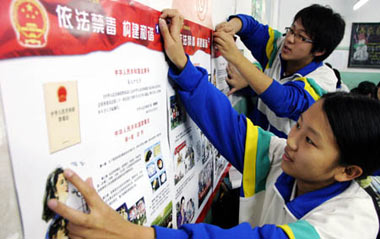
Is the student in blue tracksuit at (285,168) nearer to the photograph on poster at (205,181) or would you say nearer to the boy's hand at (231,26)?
the photograph on poster at (205,181)

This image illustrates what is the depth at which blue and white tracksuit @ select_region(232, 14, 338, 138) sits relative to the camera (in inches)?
36.7

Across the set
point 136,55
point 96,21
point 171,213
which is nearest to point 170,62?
point 136,55

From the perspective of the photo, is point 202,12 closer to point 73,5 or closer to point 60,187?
→ point 73,5

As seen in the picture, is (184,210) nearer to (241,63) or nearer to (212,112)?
(212,112)

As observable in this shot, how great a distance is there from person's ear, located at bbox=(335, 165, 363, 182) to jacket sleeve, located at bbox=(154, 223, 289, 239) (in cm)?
24

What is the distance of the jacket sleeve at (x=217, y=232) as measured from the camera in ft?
1.55

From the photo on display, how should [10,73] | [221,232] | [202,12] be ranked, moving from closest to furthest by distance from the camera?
1. [10,73]
2. [221,232]
3. [202,12]

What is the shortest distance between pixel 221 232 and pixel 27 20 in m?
0.44

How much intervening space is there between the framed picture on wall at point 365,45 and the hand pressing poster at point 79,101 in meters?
4.48

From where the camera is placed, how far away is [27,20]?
0.97ft

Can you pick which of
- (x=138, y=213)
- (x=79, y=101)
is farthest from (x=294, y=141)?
(x=79, y=101)

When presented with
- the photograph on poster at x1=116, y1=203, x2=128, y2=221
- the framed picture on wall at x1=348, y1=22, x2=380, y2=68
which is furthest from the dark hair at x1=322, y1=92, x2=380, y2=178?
the framed picture on wall at x1=348, y1=22, x2=380, y2=68

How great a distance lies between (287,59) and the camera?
1147mm

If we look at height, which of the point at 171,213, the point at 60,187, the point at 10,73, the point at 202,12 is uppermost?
the point at 202,12
